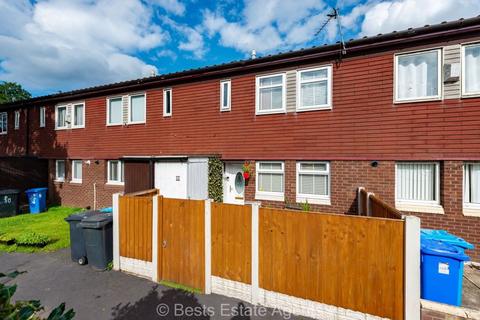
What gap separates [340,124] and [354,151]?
90 cm

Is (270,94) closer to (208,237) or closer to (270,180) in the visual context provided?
(270,180)

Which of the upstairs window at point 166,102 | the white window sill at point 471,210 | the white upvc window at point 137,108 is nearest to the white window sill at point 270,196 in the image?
the white window sill at point 471,210

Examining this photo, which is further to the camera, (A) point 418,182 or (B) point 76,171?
(B) point 76,171

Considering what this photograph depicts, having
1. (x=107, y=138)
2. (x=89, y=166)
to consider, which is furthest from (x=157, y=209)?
(x=89, y=166)

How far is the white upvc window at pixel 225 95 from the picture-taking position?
28.9 ft

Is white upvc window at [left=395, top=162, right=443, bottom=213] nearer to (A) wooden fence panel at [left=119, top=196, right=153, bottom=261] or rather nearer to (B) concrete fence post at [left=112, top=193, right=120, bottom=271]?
(A) wooden fence panel at [left=119, top=196, right=153, bottom=261]

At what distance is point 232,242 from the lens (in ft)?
13.9

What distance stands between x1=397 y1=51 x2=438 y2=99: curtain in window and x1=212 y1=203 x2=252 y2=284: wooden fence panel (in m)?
5.67

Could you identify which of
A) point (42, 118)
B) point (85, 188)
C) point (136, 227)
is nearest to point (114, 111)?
point (85, 188)

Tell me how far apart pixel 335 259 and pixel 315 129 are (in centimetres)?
470

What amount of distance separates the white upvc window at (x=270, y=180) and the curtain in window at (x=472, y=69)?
16.9ft

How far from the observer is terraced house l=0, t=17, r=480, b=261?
5.96m

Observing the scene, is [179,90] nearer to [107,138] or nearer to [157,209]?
[107,138]

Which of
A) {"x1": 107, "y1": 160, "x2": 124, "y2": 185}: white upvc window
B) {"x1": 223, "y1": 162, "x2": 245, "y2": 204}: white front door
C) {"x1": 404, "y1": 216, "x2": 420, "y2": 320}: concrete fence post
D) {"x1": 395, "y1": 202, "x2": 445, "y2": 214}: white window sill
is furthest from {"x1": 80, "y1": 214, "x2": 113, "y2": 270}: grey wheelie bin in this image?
{"x1": 395, "y1": 202, "x2": 445, "y2": 214}: white window sill
